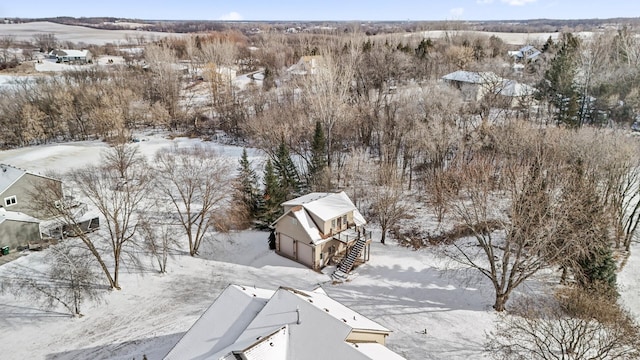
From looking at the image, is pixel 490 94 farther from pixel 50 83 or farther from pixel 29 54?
pixel 29 54

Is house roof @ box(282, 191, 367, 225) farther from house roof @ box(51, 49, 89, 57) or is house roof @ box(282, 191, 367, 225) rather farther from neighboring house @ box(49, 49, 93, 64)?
house roof @ box(51, 49, 89, 57)

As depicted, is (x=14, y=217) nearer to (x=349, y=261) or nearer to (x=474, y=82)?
(x=349, y=261)

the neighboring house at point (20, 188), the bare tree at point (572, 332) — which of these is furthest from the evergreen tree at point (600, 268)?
the neighboring house at point (20, 188)

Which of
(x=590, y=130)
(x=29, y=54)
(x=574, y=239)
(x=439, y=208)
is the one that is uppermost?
(x=29, y=54)

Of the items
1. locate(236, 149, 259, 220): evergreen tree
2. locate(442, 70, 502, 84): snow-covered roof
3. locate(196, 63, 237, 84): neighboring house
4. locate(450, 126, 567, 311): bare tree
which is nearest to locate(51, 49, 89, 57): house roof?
locate(196, 63, 237, 84): neighboring house

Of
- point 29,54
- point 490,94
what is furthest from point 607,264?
point 29,54
